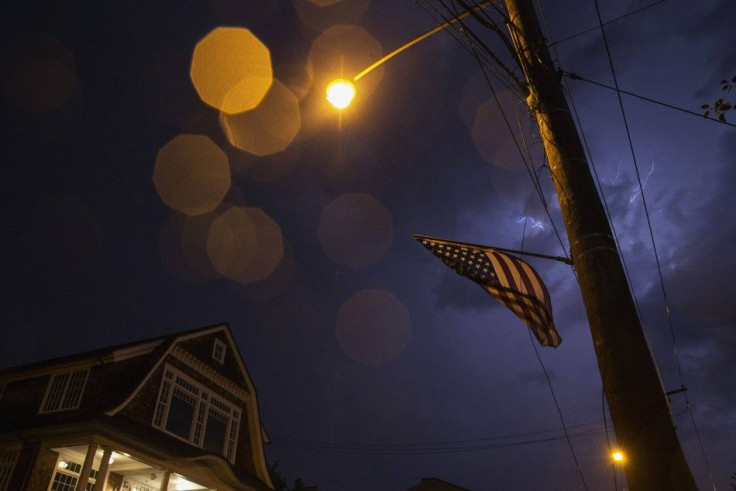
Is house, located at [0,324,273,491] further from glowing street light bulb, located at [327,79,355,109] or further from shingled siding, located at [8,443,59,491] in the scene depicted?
glowing street light bulb, located at [327,79,355,109]

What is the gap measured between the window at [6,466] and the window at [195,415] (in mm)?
3832

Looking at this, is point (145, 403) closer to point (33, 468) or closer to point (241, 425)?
point (33, 468)

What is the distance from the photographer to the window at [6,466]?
14.0 m

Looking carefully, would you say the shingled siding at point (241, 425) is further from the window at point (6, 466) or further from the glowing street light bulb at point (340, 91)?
the glowing street light bulb at point (340, 91)

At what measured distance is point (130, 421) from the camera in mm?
15141

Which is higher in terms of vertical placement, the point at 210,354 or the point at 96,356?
the point at 210,354

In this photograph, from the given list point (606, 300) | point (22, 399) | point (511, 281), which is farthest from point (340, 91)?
point (22, 399)

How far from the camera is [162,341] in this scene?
697 inches

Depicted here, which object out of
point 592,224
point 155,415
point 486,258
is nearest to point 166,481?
point 155,415

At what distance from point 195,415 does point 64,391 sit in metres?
4.33

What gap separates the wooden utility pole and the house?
13791 mm

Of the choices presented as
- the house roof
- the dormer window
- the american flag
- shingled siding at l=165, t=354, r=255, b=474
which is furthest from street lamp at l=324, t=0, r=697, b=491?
the dormer window

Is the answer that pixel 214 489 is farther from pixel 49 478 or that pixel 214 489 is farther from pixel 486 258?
pixel 486 258

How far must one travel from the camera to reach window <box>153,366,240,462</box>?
1700cm
